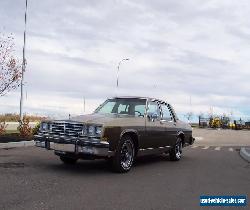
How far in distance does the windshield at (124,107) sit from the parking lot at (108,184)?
4.90 feet

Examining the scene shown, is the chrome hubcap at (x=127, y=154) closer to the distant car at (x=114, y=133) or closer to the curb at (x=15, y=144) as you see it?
the distant car at (x=114, y=133)

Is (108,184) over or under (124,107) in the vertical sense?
under

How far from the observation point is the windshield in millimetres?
12241

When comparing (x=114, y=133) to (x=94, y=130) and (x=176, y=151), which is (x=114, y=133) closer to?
(x=94, y=130)

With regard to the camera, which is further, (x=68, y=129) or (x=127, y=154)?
(x=127, y=154)

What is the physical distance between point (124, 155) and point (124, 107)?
74.7 inches

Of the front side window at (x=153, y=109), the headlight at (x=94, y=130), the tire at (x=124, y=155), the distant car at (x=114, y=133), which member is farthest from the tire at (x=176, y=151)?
the headlight at (x=94, y=130)

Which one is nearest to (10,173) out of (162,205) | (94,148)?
(94,148)

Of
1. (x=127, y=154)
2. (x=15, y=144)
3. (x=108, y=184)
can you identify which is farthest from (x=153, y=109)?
(x=15, y=144)

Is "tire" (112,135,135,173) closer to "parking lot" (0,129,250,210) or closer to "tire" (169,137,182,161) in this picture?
"parking lot" (0,129,250,210)

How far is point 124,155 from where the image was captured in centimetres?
1091

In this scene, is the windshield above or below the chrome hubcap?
above

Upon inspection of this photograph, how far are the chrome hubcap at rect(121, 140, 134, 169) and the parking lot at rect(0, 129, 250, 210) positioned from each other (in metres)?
0.28

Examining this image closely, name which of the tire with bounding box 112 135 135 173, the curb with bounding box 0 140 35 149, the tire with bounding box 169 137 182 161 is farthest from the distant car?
the curb with bounding box 0 140 35 149
